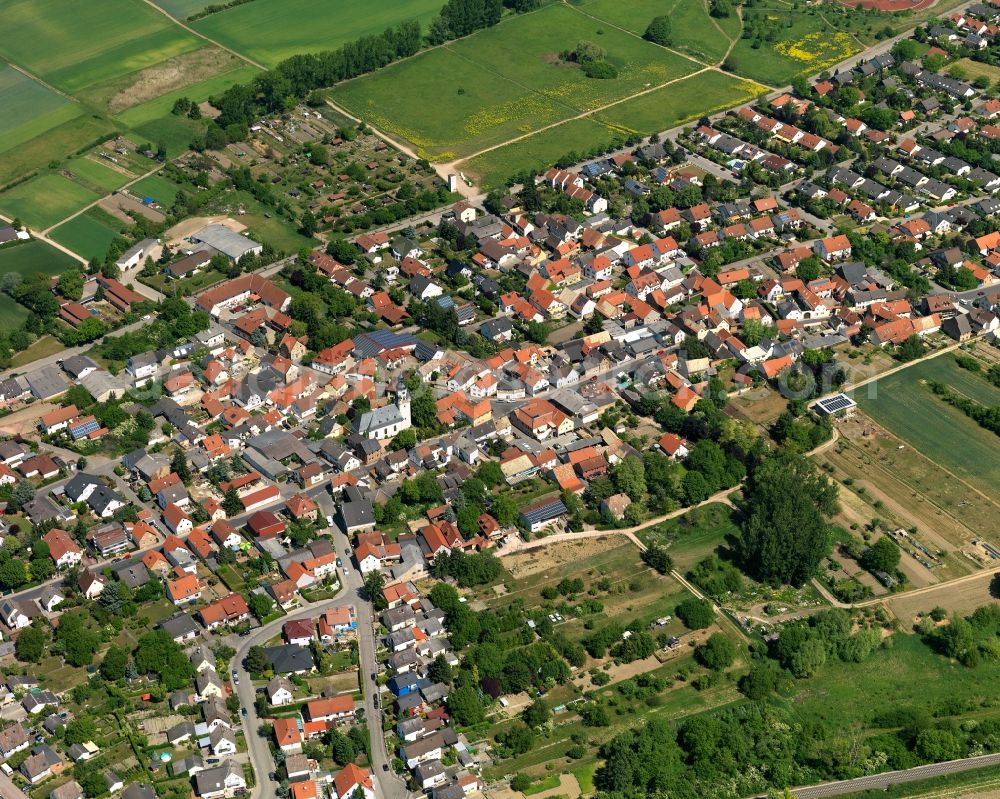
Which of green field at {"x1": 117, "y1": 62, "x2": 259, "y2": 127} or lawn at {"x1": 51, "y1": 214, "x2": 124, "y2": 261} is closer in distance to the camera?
lawn at {"x1": 51, "y1": 214, "x2": 124, "y2": 261}

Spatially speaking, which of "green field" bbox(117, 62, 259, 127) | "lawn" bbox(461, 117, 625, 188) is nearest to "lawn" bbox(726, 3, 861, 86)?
"lawn" bbox(461, 117, 625, 188)

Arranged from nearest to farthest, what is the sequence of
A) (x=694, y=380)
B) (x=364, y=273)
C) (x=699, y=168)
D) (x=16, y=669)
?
(x=16, y=669) < (x=694, y=380) < (x=364, y=273) < (x=699, y=168)

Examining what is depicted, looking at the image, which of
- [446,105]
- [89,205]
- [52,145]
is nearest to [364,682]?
[89,205]

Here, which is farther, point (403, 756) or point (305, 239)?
point (305, 239)

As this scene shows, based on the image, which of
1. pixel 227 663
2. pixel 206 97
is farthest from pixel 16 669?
pixel 206 97

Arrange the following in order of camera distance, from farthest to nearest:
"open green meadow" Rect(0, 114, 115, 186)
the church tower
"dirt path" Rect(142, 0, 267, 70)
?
"dirt path" Rect(142, 0, 267, 70)
"open green meadow" Rect(0, 114, 115, 186)
the church tower

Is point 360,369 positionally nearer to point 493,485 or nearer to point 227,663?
point 493,485

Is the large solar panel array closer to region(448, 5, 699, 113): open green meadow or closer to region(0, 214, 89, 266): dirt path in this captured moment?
region(448, 5, 699, 113): open green meadow
